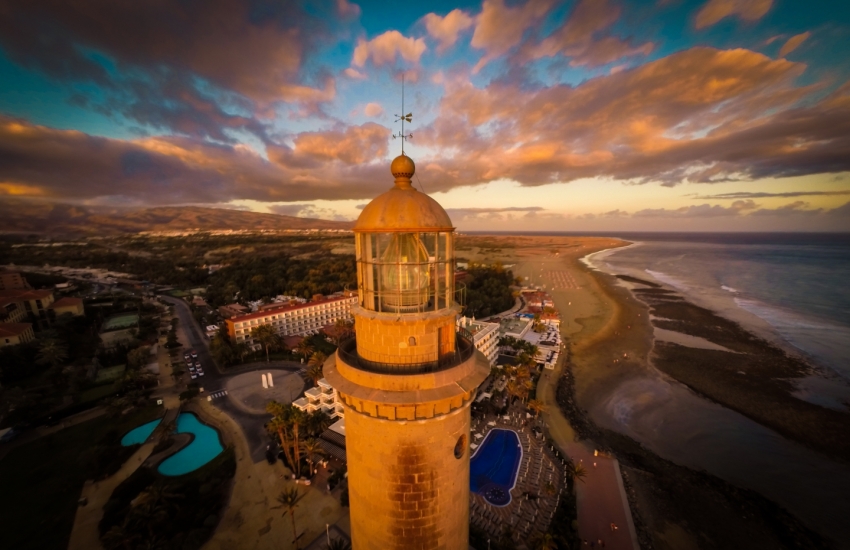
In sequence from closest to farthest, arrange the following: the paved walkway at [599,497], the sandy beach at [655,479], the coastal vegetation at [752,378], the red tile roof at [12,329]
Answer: the paved walkway at [599,497] → the sandy beach at [655,479] → the coastal vegetation at [752,378] → the red tile roof at [12,329]

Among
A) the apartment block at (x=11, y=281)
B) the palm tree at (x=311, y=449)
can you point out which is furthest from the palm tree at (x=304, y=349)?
the apartment block at (x=11, y=281)

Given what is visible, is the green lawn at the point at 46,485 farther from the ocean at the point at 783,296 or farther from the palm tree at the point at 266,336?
the ocean at the point at 783,296

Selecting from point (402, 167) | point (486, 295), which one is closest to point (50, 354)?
point (402, 167)

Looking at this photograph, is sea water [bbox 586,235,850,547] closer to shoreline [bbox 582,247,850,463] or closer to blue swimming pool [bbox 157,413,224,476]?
shoreline [bbox 582,247,850,463]

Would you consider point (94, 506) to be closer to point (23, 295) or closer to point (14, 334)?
point (14, 334)

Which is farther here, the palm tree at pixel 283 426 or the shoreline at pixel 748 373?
the shoreline at pixel 748 373

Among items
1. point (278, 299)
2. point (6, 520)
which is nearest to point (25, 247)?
point (278, 299)

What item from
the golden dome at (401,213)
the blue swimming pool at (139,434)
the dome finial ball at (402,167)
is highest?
the dome finial ball at (402,167)
